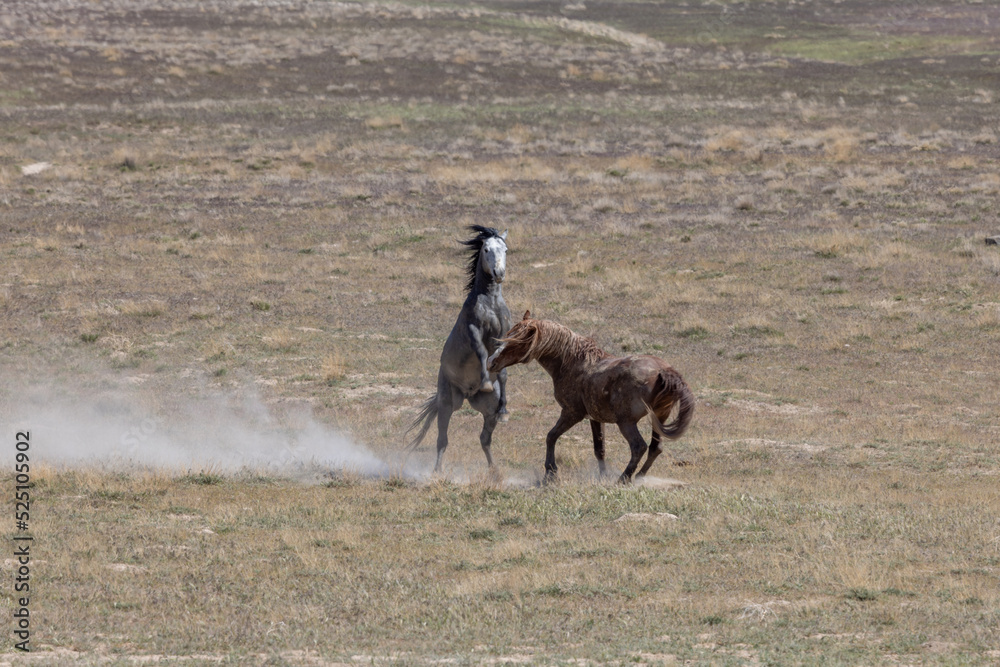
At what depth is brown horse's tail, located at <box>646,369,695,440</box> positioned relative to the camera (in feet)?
34.0

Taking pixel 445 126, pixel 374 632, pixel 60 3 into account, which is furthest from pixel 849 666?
pixel 60 3

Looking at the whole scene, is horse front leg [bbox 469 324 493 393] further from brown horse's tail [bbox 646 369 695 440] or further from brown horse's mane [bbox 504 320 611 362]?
brown horse's tail [bbox 646 369 695 440]

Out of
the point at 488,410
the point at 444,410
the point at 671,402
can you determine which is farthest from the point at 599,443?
the point at 444,410

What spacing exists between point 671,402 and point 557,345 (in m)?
1.28

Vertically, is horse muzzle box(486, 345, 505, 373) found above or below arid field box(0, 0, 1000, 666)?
above

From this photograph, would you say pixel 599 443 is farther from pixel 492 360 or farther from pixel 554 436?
pixel 492 360

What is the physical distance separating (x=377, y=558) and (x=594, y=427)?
10.6 feet

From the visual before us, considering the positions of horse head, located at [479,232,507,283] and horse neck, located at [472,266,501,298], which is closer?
horse head, located at [479,232,507,283]

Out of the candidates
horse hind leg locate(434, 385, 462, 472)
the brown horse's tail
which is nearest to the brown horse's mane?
the brown horse's tail

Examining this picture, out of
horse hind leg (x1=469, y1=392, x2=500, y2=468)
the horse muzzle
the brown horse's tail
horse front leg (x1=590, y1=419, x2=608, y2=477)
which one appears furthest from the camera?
horse hind leg (x1=469, y1=392, x2=500, y2=468)

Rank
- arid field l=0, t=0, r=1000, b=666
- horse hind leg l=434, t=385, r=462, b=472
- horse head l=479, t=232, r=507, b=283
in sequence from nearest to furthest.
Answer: arid field l=0, t=0, r=1000, b=666 < horse head l=479, t=232, r=507, b=283 < horse hind leg l=434, t=385, r=462, b=472

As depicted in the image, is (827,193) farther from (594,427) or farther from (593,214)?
(594,427)

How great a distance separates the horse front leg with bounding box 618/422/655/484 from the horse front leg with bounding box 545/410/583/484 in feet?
1.75

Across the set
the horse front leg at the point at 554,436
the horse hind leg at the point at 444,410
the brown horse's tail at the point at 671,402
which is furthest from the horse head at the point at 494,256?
the brown horse's tail at the point at 671,402
